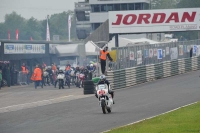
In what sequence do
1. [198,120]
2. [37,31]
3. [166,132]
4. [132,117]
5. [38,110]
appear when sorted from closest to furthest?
1. [166,132]
2. [198,120]
3. [132,117]
4. [38,110]
5. [37,31]

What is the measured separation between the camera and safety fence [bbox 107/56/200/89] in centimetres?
3144

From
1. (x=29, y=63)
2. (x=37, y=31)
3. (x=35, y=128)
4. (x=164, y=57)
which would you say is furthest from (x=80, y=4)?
(x=35, y=128)

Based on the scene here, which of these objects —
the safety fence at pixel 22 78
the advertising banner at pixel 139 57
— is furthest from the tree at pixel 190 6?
the advertising banner at pixel 139 57

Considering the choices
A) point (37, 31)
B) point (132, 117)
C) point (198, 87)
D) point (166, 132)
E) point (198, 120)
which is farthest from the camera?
point (37, 31)

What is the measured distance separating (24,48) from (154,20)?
419 inches

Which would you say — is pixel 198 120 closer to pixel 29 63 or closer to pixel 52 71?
pixel 52 71

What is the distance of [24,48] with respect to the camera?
47562 millimetres

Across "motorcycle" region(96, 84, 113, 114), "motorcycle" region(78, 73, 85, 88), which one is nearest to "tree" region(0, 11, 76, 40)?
"motorcycle" region(78, 73, 85, 88)

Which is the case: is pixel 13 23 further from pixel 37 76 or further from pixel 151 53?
pixel 151 53

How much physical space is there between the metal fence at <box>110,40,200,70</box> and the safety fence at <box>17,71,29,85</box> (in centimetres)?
1195

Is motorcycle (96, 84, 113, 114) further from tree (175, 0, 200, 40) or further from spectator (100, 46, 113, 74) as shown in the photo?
tree (175, 0, 200, 40)

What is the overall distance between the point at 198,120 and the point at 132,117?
3.04 m

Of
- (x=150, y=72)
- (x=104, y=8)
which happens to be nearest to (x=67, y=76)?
(x=150, y=72)

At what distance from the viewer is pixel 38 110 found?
22.0 meters
